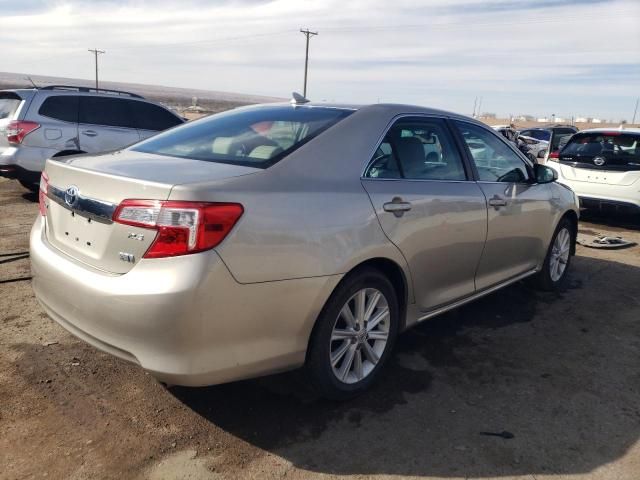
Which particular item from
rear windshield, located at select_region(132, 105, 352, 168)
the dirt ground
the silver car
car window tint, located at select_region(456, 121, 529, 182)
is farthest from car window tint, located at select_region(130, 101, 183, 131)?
car window tint, located at select_region(456, 121, 529, 182)

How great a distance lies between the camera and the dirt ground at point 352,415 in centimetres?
261

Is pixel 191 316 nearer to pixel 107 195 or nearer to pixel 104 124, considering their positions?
pixel 107 195

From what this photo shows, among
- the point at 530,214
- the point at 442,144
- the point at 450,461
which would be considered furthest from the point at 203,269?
the point at 530,214

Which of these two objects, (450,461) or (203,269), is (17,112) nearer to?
(203,269)

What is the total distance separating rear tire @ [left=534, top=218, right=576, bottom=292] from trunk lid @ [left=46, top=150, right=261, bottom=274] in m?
3.43

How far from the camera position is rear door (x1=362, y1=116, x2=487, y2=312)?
3229 mm

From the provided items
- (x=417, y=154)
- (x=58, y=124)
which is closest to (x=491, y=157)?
(x=417, y=154)

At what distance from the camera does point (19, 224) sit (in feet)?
22.4

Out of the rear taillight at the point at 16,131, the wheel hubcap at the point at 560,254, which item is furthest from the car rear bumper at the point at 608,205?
the rear taillight at the point at 16,131

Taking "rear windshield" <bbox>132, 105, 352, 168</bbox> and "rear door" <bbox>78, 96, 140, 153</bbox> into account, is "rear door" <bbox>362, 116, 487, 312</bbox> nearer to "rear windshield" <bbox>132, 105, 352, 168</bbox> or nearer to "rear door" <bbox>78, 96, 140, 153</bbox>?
"rear windshield" <bbox>132, 105, 352, 168</bbox>

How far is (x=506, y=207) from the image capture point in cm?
421

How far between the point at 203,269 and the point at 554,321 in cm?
326

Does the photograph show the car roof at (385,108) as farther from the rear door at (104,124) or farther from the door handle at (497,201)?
the rear door at (104,124)

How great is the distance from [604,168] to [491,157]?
5.01 meters
